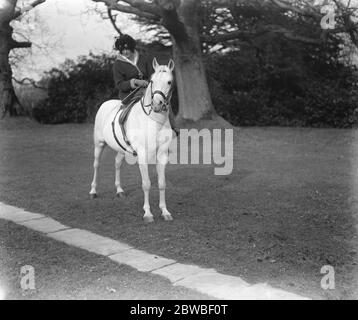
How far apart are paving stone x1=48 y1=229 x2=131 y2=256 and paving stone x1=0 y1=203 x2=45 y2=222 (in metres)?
1.03

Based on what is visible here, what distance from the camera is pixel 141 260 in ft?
18.4

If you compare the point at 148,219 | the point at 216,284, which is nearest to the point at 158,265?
the point at 216,284

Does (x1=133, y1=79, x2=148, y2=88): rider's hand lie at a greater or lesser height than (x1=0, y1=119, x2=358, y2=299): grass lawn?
greater

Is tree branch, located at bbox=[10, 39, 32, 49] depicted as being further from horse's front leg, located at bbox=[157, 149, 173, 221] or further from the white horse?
horse's front leg, located at bbox=[157, 149, 173, 221]

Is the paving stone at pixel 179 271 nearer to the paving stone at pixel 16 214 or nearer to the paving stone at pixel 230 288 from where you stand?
the paving stone at pixel 230 288

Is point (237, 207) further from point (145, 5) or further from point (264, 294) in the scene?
point (145, 5)

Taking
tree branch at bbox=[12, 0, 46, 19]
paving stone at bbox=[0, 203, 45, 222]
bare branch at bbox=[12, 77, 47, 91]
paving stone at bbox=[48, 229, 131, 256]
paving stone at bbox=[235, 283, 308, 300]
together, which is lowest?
paving stone at bbox=[235, 283, 308, 300]

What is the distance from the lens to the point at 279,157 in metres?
12.9

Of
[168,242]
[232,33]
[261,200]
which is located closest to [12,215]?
[168,242]

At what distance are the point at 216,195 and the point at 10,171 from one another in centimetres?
551

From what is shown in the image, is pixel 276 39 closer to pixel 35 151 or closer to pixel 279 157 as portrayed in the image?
pixel 279 157

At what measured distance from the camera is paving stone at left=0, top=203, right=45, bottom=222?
7418mm

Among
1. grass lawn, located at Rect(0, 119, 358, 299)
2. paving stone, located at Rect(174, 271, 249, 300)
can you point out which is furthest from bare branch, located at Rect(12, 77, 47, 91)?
paving stone, located at Rect(174, 271, 249, 300)

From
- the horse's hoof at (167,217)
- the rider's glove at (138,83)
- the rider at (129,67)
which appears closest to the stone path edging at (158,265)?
the horse's hoof at (167,217)
